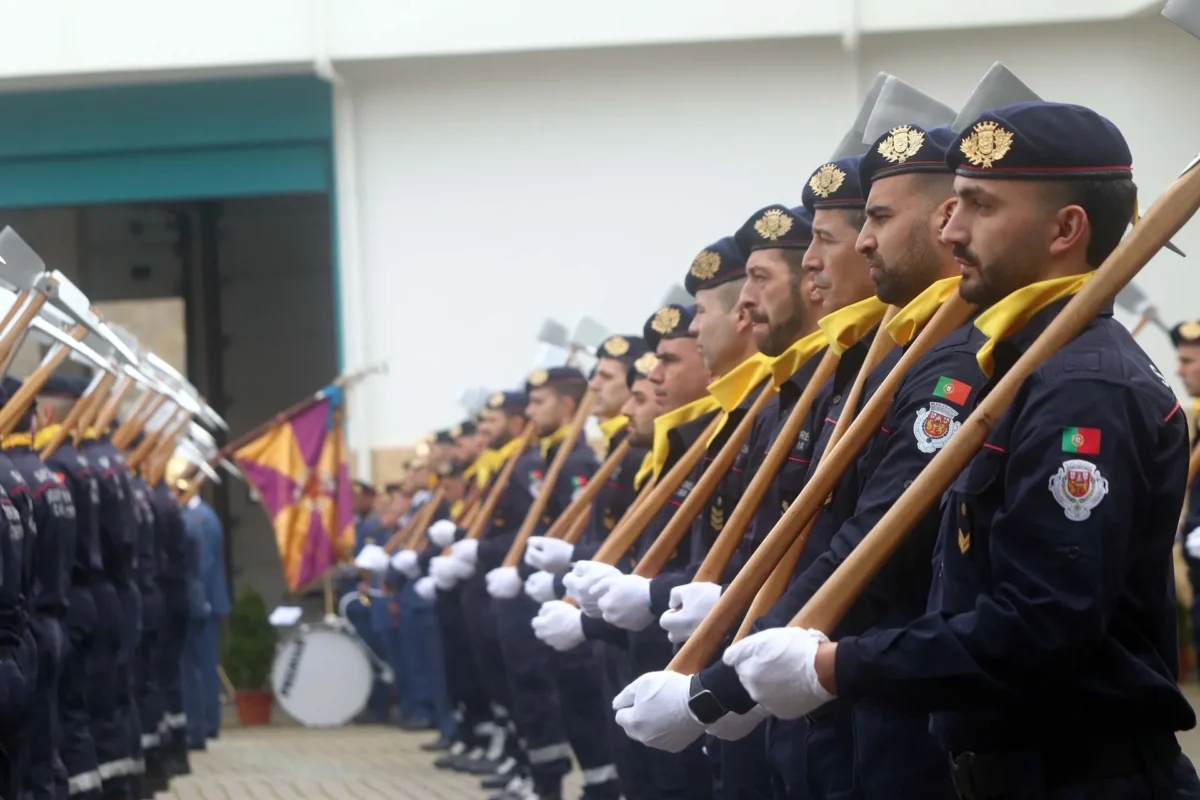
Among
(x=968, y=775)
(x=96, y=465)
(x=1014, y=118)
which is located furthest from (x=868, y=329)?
(x=96, y=465)

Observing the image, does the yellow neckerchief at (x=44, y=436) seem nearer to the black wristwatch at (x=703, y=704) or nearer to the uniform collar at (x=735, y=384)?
the uniform collar at (x=735, y=384)

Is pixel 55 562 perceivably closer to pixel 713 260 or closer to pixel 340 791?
pixel 713 260

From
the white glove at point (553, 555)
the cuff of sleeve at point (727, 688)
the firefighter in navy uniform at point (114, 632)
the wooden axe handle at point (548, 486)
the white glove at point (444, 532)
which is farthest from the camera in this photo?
the white glove at point (444, 532)

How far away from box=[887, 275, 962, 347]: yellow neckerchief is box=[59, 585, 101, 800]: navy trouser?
5.40 meters

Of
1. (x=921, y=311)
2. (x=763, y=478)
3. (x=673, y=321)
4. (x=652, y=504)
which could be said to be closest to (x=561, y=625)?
(x=652, y=504)

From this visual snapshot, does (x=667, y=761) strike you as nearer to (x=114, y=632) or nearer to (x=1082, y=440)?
(x=114, y=632)

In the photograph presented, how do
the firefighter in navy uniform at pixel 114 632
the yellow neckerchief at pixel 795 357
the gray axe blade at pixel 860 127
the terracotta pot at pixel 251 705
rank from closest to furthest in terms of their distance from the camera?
the yellow neckerchief at pixel 795 357, the gray axe blade at pixel 860 127, the firefighter in navy uniform at pixel 114 632, the terracotta pot at pixel 251 705

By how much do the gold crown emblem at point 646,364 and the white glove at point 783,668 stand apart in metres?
4.03

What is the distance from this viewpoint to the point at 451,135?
19.5 meters

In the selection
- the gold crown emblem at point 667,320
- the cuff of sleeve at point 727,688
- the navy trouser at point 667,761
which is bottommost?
the navy trouser at point 667,761

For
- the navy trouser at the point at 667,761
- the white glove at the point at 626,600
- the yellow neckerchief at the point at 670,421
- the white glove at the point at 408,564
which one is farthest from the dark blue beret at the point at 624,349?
the white glove at the point at 408,564

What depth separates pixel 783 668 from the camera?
322 centimetres

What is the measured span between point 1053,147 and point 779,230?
83.5 inches

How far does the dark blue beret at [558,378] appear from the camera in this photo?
10836mm
